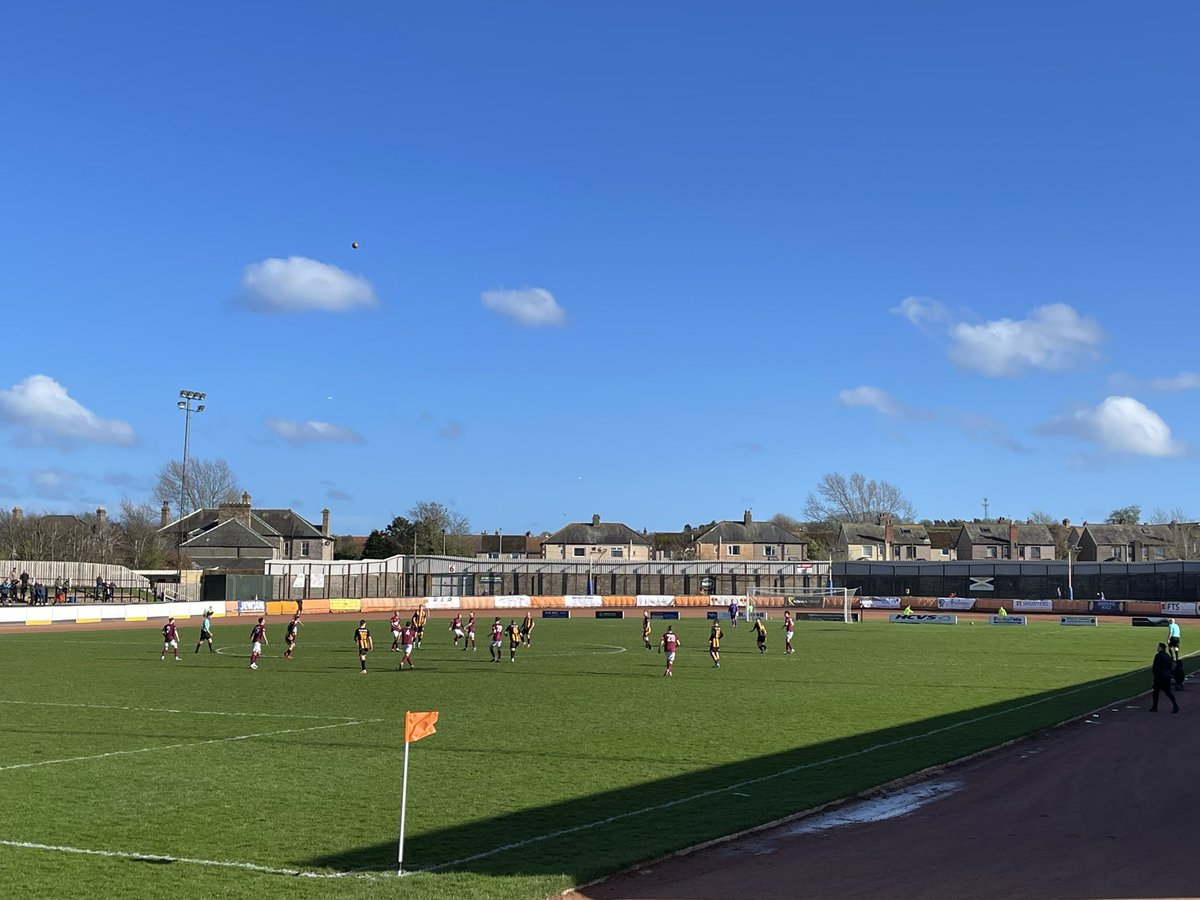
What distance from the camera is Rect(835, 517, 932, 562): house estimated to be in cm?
15062

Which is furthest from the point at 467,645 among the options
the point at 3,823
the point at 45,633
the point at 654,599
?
the point at 654,599

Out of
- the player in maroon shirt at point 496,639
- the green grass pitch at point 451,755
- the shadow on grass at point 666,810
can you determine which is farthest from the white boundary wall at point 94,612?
the shadow on grass at point 666,810

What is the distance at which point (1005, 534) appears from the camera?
490 feet

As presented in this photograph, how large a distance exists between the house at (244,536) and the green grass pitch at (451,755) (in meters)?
68.6

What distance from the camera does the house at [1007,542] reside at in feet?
477

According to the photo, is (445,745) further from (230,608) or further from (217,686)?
(230,608)

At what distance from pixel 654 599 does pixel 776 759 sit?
7869 cm

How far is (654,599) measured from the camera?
99.8 m

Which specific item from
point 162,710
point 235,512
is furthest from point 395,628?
point 235,512

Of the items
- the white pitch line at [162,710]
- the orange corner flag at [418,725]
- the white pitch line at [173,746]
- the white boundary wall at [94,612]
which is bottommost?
the white pitch line at [162,710]

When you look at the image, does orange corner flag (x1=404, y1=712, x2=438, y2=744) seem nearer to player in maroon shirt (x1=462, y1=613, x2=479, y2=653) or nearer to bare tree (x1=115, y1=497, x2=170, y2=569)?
Result: player in maroon shirt (x1=462, y1=613, x2=479, y2=653)

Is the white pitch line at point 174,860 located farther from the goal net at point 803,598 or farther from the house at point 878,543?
the house at point 878,543

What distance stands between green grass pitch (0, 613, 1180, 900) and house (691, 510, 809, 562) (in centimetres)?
10414

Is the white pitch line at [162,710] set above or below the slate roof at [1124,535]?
below
